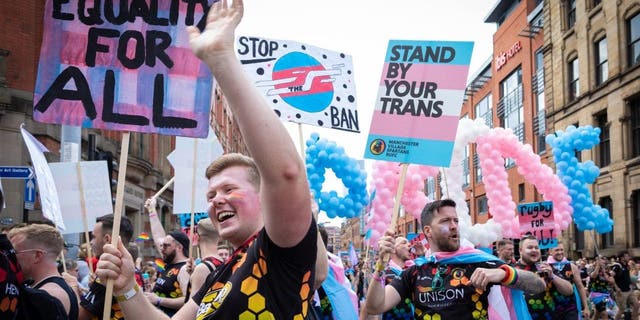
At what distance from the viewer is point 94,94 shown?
3715 millimetres

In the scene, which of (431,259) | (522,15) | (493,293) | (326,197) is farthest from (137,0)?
(522,15)

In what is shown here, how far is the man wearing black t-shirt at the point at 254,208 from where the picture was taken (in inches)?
83.9

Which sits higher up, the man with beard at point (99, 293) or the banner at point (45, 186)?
the banner at point (45, 186)

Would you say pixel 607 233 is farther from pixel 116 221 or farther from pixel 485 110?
pixel 116 221

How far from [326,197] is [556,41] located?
998 inches

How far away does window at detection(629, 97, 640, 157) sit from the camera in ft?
82.6

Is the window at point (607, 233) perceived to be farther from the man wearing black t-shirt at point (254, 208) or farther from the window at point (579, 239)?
the man wearing black t-shirt at point (254, 208)

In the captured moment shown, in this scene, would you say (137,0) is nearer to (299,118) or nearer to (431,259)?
(431,259)

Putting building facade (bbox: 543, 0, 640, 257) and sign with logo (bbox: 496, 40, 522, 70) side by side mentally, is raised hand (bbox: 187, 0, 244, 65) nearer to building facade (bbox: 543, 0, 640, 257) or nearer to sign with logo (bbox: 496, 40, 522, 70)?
building facade (bbox: 543, 0, 640, 257)

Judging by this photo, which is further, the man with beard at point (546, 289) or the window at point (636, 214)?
the window at point (636, 214)

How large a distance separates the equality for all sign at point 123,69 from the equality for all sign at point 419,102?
268cm

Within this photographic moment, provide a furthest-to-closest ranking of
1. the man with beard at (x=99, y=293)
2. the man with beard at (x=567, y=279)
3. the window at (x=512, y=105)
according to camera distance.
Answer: the window at (x=512, y=105)
the man with beard at (x=567, y=279)
the man with beard at (x=99, y=293)

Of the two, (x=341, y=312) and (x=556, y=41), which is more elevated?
(x=556, y=41)

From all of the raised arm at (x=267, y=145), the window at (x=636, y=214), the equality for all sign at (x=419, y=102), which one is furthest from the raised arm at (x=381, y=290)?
the window at (x=636, y=214)
